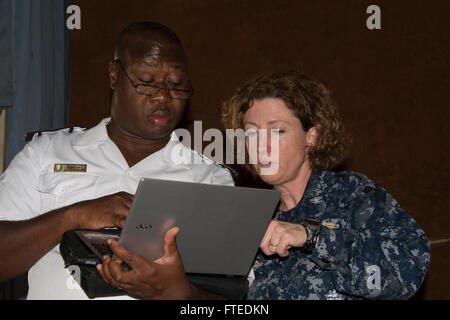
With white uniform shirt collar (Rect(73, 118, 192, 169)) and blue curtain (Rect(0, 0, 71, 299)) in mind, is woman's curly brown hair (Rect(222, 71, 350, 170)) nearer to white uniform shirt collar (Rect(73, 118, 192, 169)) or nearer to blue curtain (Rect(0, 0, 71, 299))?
white uniform shirt collar (Rect(73, 118, 192, 169))

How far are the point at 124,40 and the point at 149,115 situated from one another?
340 millimetres

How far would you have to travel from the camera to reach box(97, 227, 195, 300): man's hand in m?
1.29

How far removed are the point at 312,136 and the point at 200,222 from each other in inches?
29.3

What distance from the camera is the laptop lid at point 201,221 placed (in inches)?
48.6

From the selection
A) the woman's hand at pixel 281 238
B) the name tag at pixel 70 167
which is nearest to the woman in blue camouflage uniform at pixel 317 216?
the woman's hand at pixel 281 238

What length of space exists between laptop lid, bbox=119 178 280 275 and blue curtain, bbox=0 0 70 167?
63.3 inches

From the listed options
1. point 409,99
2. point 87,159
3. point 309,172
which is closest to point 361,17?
point 409,99

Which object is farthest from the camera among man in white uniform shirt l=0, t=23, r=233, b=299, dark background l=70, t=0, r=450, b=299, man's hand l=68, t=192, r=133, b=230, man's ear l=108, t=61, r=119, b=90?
dark background l=70, t=0, r=450, b=299

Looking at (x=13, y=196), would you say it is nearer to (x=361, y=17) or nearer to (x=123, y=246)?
(x=123, y=246)

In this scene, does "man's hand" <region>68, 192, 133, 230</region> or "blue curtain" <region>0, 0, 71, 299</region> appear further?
"blue curtain" <region>0, 0, 71, 299</region>

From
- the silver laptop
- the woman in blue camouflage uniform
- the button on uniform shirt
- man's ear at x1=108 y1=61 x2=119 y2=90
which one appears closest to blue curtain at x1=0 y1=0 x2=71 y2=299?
the button on uniform shirt

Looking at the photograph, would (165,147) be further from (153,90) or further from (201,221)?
(201,221)

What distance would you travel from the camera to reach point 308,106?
187cm
